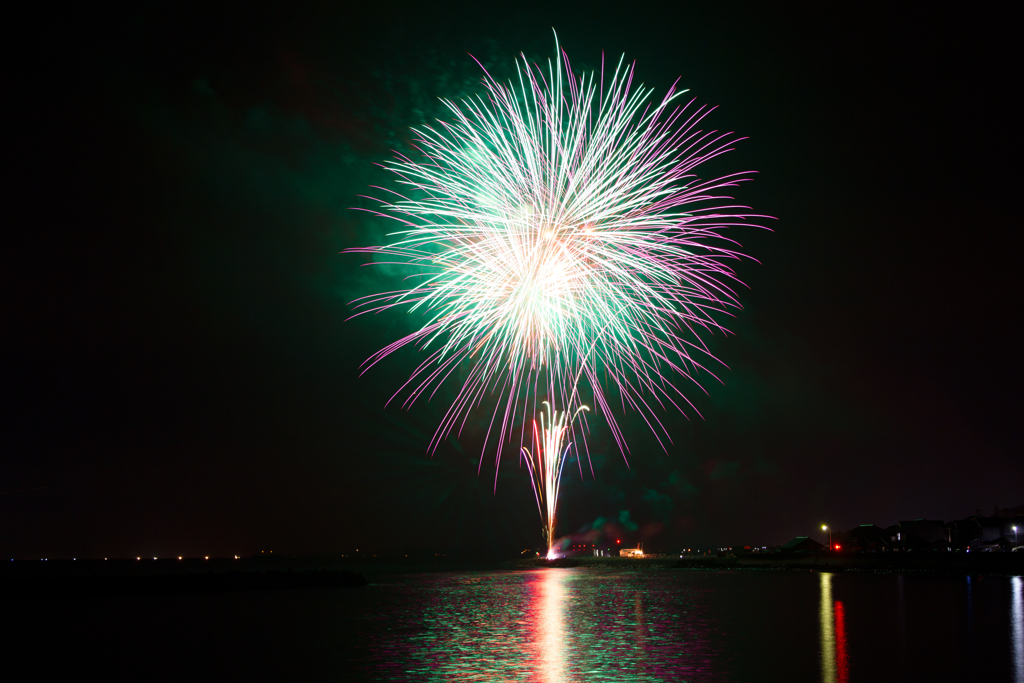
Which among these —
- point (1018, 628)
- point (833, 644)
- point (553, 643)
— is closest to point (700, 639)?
point (833, 644)

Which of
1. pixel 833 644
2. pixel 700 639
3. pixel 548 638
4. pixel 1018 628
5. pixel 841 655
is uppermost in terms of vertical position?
pixel 841 655

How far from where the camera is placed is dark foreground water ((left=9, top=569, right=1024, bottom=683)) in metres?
18.0

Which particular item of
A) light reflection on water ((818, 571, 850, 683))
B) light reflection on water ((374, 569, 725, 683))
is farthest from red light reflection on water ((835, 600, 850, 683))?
light reflection on water ((374, 569, 725, 683))

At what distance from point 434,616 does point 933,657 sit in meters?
19.9

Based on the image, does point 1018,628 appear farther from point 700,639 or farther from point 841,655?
point 700,639

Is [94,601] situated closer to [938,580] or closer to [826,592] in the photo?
[826,592]

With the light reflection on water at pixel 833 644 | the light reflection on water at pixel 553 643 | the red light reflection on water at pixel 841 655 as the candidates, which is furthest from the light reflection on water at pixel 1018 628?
the light reflection on water at pixel 553 643

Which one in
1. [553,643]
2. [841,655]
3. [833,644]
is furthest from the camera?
[553,643]

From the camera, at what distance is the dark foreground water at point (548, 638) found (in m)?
18.0

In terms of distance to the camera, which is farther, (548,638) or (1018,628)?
(1018,628)

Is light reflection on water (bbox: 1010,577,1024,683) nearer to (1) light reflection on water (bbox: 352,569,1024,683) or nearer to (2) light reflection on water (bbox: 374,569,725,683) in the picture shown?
(1) light reflection on water (bbox: 352,569,1024,683)

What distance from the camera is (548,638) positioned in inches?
939

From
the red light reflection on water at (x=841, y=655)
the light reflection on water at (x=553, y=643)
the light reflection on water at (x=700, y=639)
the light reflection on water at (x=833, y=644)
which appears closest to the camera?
the red light reflection on water at (x=841, y=655)

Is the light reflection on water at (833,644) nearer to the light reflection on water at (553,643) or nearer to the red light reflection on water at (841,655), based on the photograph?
the red light reflection on water at (841,655)
